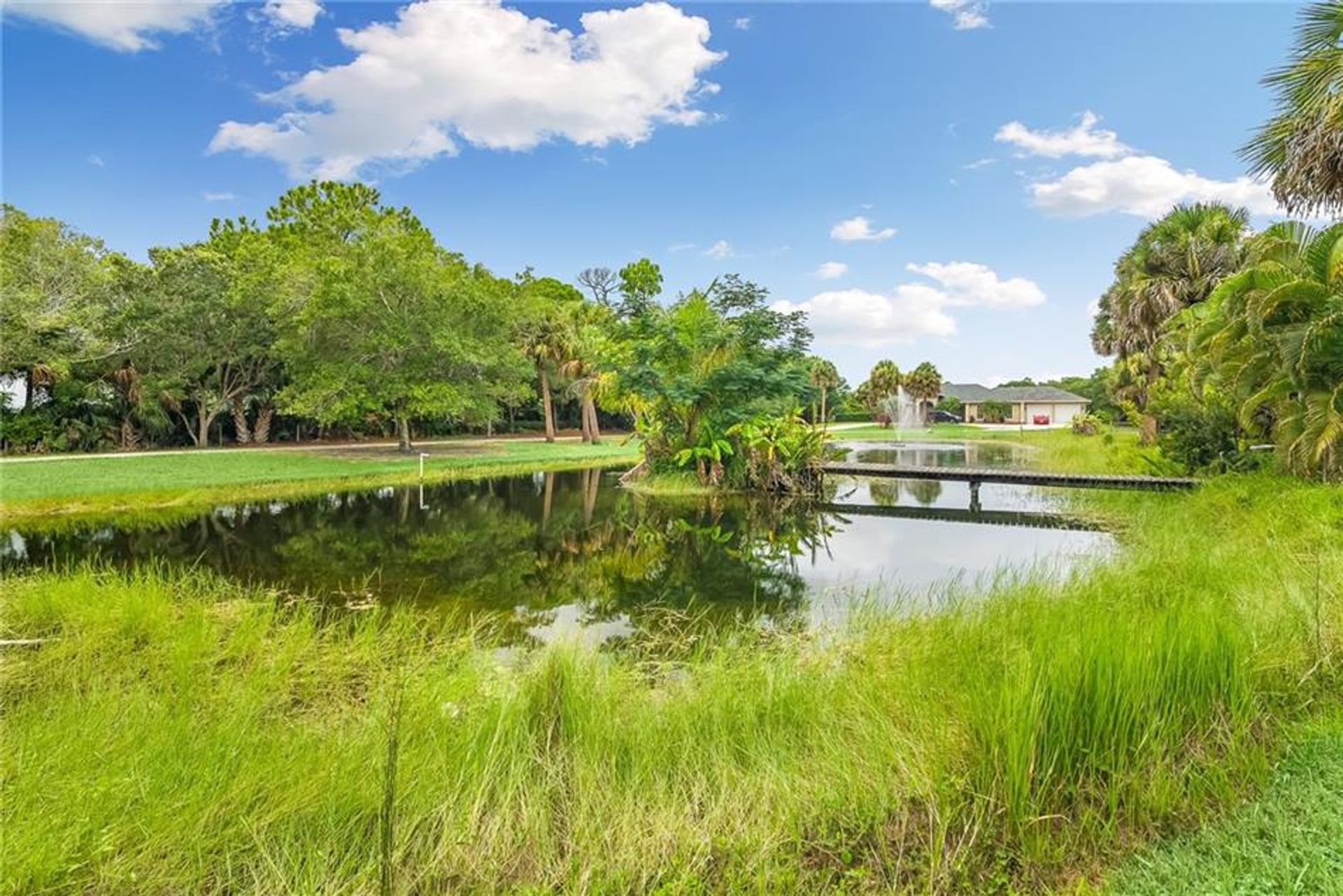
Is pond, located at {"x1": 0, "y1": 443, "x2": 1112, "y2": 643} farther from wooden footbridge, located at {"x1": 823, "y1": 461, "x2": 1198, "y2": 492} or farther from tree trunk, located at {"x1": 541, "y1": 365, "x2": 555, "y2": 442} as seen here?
tree trunk, located at {"x1": 541, "y1": 365, "x2": 555, "y2": 442}

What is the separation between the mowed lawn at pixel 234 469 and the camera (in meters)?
13.5

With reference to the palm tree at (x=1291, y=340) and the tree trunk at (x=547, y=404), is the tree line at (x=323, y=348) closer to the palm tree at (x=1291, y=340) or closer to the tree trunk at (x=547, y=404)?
the tree trunk at (x=547, y=404)

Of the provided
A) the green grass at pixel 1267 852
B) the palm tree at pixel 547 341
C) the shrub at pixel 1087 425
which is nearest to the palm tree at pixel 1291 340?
the green grass at pixel 1267 852

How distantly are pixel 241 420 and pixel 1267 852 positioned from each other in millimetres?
35068

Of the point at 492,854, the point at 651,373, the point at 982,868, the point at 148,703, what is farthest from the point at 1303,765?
the point at 651,373

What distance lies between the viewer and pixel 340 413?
21.6 metres

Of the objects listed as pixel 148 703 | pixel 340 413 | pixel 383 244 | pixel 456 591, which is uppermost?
pixel 383 244

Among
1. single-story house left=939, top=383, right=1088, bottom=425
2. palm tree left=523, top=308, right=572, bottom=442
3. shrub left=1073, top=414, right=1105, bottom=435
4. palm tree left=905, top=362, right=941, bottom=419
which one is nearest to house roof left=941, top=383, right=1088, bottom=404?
single-story house left=939, top=383, right=1088, bottom=425

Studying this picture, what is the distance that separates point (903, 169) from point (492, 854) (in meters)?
28.0

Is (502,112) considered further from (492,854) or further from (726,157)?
(492,854)

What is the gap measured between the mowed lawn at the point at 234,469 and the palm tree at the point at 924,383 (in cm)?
3414

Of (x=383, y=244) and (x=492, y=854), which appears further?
(x=383, y=244)

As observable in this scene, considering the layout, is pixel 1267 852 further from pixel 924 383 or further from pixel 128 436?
pixel 924 383

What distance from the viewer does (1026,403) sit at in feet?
187
